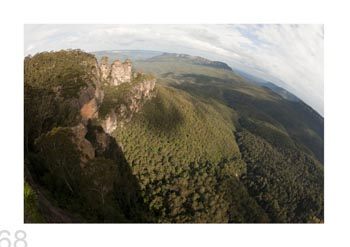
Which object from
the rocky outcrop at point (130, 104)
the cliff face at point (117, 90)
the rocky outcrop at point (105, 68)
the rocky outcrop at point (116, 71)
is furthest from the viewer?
the rocky outcrop at point (116, 71)

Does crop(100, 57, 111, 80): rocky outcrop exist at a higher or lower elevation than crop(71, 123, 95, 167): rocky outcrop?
higher

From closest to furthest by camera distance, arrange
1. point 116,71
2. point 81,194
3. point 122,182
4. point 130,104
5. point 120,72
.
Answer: point 81,194 < point 122,182 < point 130,104 < point 116,71 < point 120,72

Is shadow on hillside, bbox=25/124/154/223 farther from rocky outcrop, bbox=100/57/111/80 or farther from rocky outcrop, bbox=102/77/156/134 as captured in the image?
rocky outcrop, bbox=100/57/111/80

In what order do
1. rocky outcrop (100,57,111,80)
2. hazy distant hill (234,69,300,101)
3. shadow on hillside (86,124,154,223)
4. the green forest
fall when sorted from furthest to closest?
1. hazy distant hill (234,69,300,101)
2. rocky outcrop (100,57,111,80)
3. shadow on hillside (86,124,154,223)
4. the green forest

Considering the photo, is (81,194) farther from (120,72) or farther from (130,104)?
(120,72)

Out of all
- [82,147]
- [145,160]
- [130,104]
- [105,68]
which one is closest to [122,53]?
[105,68]

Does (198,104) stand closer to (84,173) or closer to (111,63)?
(111,63)

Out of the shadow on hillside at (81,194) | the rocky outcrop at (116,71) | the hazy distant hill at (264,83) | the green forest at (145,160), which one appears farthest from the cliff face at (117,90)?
the hazy distant hill at (264,83)

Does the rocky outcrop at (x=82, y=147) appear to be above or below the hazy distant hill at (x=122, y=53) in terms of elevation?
below

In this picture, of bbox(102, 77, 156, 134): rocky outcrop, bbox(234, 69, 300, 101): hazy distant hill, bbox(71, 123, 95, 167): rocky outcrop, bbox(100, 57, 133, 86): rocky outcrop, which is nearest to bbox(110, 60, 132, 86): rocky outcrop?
bbox(100, 57, 133, 86): rocky outcrop

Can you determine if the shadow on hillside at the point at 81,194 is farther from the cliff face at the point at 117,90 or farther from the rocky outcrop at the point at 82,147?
the cliff face at the point at 117,90
